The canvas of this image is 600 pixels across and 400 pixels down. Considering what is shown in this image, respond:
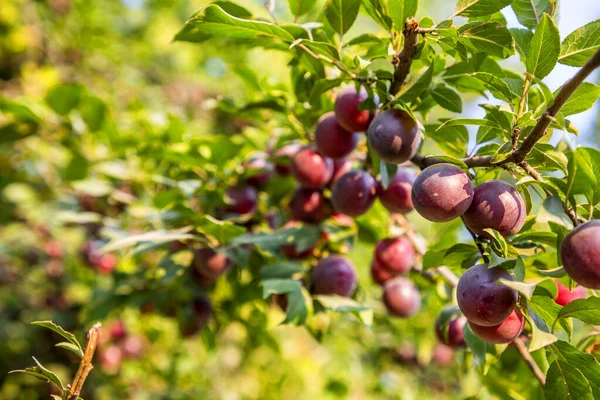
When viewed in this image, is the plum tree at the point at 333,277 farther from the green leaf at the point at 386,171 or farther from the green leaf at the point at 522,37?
the green leaf at the point at 522,37

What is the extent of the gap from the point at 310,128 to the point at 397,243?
33cm

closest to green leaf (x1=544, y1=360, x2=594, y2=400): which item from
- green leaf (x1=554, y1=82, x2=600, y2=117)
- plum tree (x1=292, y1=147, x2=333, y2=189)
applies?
green leaf (x1=554, y1=82, x2=600, y2=117)

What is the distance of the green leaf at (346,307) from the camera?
0.91 metres

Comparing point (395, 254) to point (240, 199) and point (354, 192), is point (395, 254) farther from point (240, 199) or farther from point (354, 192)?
point (240, 199)

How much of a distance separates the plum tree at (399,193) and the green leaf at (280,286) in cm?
24

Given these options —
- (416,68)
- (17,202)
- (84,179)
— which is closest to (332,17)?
(416,68)

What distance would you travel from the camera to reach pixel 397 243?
44.3 inches

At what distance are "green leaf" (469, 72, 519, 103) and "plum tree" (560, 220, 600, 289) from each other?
23 cm

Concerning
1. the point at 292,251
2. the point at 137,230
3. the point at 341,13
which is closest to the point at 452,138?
the point at 341,13

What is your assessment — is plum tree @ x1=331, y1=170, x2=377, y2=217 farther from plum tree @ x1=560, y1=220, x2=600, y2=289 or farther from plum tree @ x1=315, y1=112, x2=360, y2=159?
plum tree @ x1=560, y1=220, x2=600, y2=289

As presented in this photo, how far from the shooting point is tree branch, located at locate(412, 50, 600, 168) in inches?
20.7

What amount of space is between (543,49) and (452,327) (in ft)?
1.83

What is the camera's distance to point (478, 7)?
693 millimetres

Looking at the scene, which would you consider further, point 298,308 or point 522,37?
point 298,308
